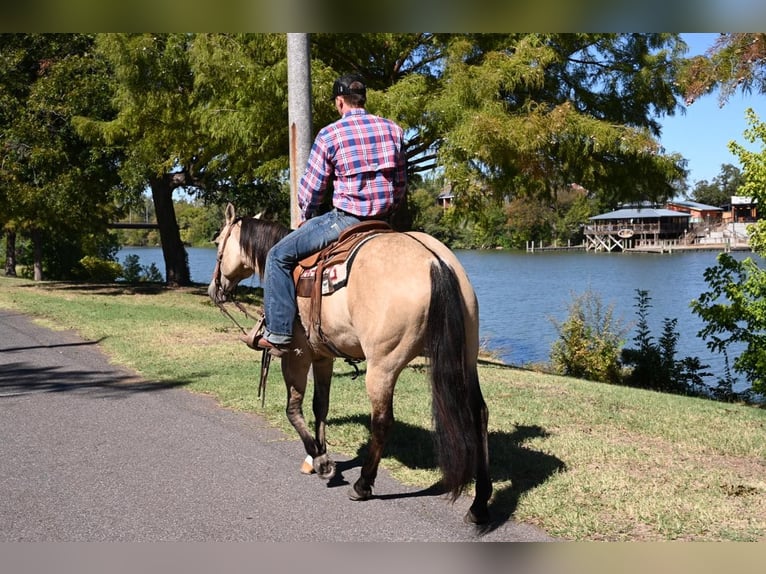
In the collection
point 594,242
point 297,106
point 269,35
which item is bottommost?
point 594,242

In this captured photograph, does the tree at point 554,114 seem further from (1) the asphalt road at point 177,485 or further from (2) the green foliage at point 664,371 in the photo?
(1) the asphalt road at point 177,485

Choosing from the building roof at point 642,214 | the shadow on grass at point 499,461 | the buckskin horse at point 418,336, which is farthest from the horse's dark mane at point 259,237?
the building roof at point 642,214

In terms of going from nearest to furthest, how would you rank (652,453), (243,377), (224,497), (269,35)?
(224,497) < (652,453) < (243,377) < (269,35)

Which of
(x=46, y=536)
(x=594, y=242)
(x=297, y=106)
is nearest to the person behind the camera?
(x=46, y=536)

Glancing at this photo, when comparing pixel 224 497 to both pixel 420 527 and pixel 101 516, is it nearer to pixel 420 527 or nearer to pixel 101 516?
pixel 101 516

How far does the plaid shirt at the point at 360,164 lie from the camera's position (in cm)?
515

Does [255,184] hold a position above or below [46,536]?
above

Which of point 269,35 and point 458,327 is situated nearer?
point 458,327

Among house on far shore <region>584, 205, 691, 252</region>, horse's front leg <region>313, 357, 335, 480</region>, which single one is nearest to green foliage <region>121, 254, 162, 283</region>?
horse's front leg <region>313, 357, 335, 480</region>

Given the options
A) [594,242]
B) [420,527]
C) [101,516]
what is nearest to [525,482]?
[420,527]

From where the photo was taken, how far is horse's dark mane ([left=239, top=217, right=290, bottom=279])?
6.09 m

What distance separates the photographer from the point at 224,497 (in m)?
5.08

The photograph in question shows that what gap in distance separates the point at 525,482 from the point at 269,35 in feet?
32.2

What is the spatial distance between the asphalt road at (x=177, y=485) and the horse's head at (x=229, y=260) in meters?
1.39
